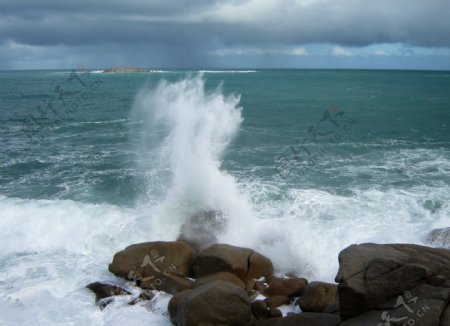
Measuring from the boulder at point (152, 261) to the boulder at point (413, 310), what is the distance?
17.4 feet

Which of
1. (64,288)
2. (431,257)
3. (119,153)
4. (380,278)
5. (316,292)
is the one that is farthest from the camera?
(119,153)

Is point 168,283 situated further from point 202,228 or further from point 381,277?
point 381,277

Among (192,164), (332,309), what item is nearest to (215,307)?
(332,309)

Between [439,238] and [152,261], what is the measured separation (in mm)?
8326

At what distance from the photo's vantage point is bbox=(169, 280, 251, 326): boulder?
364 inches

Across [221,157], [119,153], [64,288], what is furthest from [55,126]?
[64,288]

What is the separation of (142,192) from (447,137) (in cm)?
1978

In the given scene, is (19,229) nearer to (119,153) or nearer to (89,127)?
(119,153)

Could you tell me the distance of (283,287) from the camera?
11.2 m

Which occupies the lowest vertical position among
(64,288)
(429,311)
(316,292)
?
(64,288)

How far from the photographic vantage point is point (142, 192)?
61.9 feet

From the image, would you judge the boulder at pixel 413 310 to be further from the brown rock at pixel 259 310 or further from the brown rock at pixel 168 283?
the brown rock at pixel 168 283

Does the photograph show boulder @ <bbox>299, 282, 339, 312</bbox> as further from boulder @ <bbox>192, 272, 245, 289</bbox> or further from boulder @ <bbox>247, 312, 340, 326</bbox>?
boulder @ <bbox>192, 272, 245, 289</bbox>

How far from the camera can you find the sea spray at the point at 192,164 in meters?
15.9
